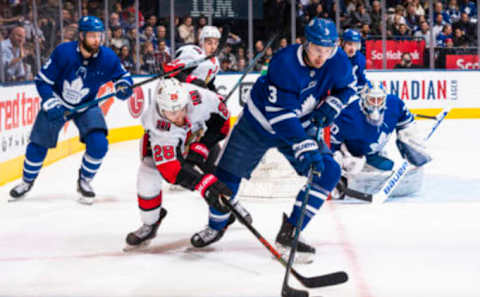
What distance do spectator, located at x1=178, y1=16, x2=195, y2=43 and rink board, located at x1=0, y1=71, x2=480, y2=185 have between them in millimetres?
627

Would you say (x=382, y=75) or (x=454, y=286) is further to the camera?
(x=382, y=75)

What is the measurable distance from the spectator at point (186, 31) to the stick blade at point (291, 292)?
6.64m

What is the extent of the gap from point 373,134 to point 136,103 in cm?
386

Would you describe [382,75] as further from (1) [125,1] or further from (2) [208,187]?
(2) [208,187]

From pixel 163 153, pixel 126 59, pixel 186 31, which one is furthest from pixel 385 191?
pixel 186 31

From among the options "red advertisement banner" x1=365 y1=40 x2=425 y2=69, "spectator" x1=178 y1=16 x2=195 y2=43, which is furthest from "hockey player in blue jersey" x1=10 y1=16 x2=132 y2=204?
"red advertisement banner" x1=365 y1=40 x2=425 y2=69

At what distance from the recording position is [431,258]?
2.79 metres

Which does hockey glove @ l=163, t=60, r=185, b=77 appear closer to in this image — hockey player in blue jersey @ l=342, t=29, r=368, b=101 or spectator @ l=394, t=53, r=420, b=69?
hockey player in blue jersey @ l=342, t=29, r=368, b=101

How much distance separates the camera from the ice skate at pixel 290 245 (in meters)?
2.77

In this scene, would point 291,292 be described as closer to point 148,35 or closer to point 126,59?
point 126,59

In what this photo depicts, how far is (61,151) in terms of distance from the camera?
6098 millimetres

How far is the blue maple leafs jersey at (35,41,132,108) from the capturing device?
408 centimetres

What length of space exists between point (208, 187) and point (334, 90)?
0.71 meters

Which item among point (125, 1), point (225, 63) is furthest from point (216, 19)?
point (125, 1)
